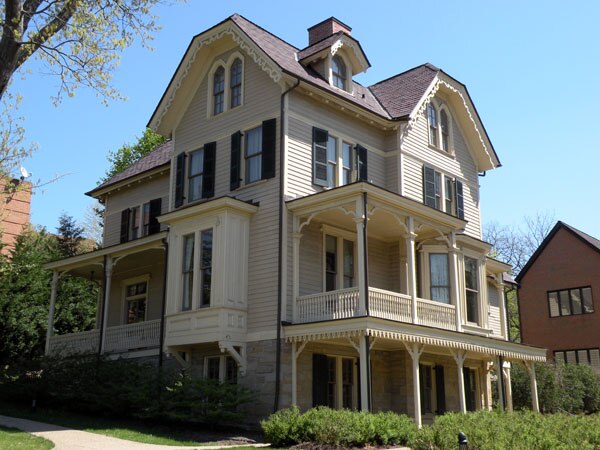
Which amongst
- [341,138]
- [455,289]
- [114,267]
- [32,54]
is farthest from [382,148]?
[32,54]

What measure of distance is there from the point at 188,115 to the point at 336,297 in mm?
9560

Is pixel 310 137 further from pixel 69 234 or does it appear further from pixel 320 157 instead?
pixel 69 234

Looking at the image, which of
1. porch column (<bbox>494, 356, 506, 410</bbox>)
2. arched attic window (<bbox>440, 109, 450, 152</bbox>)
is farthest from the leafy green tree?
porch column (<bbox>494, 356, 506, 410</bbox>)

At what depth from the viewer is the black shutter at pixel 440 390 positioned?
73.9 ft

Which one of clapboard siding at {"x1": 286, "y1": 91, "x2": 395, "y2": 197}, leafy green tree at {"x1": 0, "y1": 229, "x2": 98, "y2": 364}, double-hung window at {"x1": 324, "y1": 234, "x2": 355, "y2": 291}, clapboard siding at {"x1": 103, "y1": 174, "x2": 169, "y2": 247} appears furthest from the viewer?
leafy green tree at {"x1": 0, "y1": 229, "x2": 98, "y2": 364}

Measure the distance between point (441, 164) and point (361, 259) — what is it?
9.04 m

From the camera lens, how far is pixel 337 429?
14.3 meters

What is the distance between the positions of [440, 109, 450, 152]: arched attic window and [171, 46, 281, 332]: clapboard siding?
8156 mm

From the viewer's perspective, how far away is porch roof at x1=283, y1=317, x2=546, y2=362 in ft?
55.5

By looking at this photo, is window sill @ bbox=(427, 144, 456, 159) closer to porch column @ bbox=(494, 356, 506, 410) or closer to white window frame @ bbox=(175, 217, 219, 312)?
porch column @ bbox=(494, 356, 506, 410)

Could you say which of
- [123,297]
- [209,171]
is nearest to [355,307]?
[209,171]

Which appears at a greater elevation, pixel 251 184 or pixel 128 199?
pixel 128 199

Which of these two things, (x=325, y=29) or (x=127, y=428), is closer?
(x=127, y=428)

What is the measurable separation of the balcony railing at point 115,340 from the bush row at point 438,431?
786 centimetres
